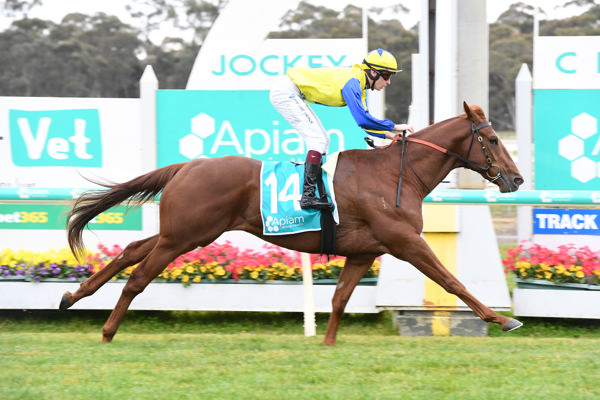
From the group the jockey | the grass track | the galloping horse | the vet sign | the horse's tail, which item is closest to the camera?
the grass track

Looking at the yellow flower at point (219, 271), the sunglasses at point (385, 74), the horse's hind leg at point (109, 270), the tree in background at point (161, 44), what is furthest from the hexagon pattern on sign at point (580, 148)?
the tree in background at point (161, 44)

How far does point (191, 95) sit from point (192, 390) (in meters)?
3.69

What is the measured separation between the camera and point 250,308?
20.4 ft

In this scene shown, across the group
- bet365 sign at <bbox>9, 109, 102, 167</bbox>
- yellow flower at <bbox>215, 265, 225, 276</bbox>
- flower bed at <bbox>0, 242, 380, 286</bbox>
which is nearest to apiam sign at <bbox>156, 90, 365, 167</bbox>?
bet365 sign at <bbox>9, 109, 102, 167</bbox>

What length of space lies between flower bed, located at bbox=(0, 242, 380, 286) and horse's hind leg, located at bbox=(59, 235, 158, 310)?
88 cm

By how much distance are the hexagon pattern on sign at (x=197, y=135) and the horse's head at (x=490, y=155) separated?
2.71 metres

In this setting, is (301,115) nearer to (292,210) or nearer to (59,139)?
(292,210)

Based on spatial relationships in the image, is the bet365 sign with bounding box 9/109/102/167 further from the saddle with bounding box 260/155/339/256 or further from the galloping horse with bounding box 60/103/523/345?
the saddle with bounding box 260/155/339/256

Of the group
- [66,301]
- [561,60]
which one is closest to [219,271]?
[66,301]

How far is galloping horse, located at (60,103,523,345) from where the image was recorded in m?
4.97

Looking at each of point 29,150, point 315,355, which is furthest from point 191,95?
point 315,355

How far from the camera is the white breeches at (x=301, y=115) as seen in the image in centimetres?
508

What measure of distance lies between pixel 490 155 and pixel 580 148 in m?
2.00

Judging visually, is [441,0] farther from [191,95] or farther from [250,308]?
[250,308]
